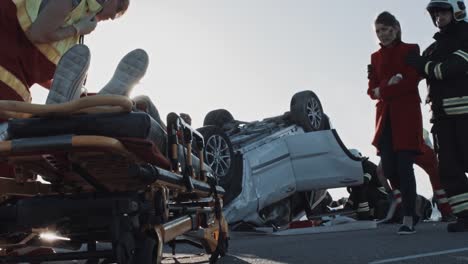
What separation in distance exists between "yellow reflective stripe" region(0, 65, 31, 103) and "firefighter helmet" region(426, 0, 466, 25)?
3.99m

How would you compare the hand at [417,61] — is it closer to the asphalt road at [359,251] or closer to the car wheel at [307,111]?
the asphalt road at [359,251]

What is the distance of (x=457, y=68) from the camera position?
605 cm

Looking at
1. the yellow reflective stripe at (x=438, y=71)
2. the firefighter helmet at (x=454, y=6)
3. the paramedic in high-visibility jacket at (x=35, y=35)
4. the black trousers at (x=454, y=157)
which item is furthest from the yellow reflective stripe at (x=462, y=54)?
the paramedic in high-visibility jacket at (x=35, y=35)

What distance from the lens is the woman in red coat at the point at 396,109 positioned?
620 cm

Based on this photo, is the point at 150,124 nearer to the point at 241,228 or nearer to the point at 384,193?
the point at 241,228

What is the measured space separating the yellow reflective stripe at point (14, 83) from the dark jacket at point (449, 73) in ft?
12.3

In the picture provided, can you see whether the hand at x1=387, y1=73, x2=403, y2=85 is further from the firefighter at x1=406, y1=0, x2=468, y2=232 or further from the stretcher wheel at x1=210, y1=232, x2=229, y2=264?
the stretcher wheel at x1=210, y1=232, x2=229, y2=264

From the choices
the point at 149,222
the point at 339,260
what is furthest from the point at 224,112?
the point at 149,222

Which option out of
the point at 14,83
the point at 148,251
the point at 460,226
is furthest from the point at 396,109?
the point at 148,251

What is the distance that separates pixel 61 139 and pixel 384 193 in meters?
7.57

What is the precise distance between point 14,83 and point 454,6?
417cm

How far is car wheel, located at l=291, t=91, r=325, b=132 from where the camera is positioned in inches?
362

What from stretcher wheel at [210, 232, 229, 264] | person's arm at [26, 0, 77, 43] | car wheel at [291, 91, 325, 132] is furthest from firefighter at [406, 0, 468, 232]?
person's arm at [26, 0, 77, 43]

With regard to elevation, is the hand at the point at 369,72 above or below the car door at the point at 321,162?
above
